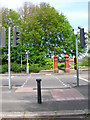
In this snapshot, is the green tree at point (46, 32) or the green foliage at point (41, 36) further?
the green foliage at point (41, 36)

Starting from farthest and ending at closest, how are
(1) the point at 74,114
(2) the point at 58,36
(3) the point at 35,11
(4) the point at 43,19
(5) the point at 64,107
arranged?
(3) the point at 35,11
(4) the point at 43,19
(2) the point at 58,36
(5) the point at 64,107
(1) the point at 74,114

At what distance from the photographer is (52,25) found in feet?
72.7

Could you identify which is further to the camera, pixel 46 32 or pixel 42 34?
pixel 42 34

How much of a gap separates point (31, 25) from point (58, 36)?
5622 millimetres

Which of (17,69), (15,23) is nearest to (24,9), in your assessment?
(15,23)

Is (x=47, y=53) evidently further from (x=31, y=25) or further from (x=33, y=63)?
(x=31, y=25)

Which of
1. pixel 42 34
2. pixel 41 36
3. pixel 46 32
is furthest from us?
pixel 41 36

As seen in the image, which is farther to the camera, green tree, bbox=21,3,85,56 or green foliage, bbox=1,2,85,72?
green foliage, bbox=1,2,85,72

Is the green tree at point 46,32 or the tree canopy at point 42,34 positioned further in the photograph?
the tree canopy at point 42,34

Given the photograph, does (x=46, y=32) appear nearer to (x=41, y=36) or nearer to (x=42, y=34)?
(x=42, y=34)

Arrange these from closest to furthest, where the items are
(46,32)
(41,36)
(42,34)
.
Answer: (46,32) < (42,34) < (41,36)

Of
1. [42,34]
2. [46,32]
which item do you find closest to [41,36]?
[42,34]

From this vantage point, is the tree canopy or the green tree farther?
the tree canopy

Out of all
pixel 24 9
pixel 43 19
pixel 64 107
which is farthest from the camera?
pixel 24 9
